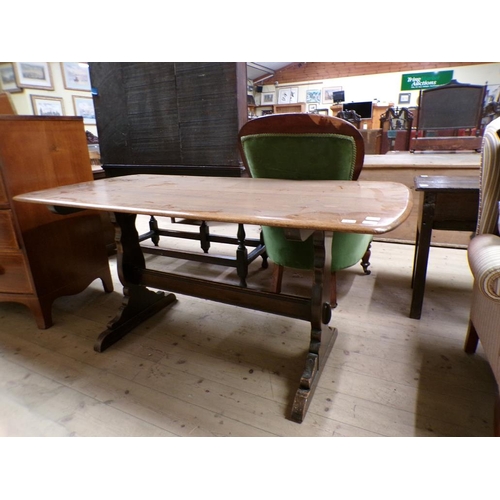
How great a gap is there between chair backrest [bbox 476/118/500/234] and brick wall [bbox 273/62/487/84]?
404 inches

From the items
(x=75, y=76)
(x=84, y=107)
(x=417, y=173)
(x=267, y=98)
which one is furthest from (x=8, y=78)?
(x=267, y=98)

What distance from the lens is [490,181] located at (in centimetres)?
119

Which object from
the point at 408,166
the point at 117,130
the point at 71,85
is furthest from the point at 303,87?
the point at 408,166

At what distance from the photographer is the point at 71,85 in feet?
17.8

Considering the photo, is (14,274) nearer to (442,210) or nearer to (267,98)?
(442,210)

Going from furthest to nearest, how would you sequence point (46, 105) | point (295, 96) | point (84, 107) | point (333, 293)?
1. point (295, 96)
2. point (84, 107)
3. point (46, 105)
4. point (333, 293)

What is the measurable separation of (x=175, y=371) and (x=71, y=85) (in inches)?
224

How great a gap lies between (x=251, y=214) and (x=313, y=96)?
1126 cm

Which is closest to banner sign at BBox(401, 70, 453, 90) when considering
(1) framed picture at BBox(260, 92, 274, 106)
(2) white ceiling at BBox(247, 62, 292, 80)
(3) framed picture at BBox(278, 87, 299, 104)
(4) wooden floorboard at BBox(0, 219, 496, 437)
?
(3) framed picture at BBox(278, 87, 299, 104)

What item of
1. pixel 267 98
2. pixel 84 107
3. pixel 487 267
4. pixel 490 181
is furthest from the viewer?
pixel 267 98

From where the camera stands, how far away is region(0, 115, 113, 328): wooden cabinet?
5.24 feet
